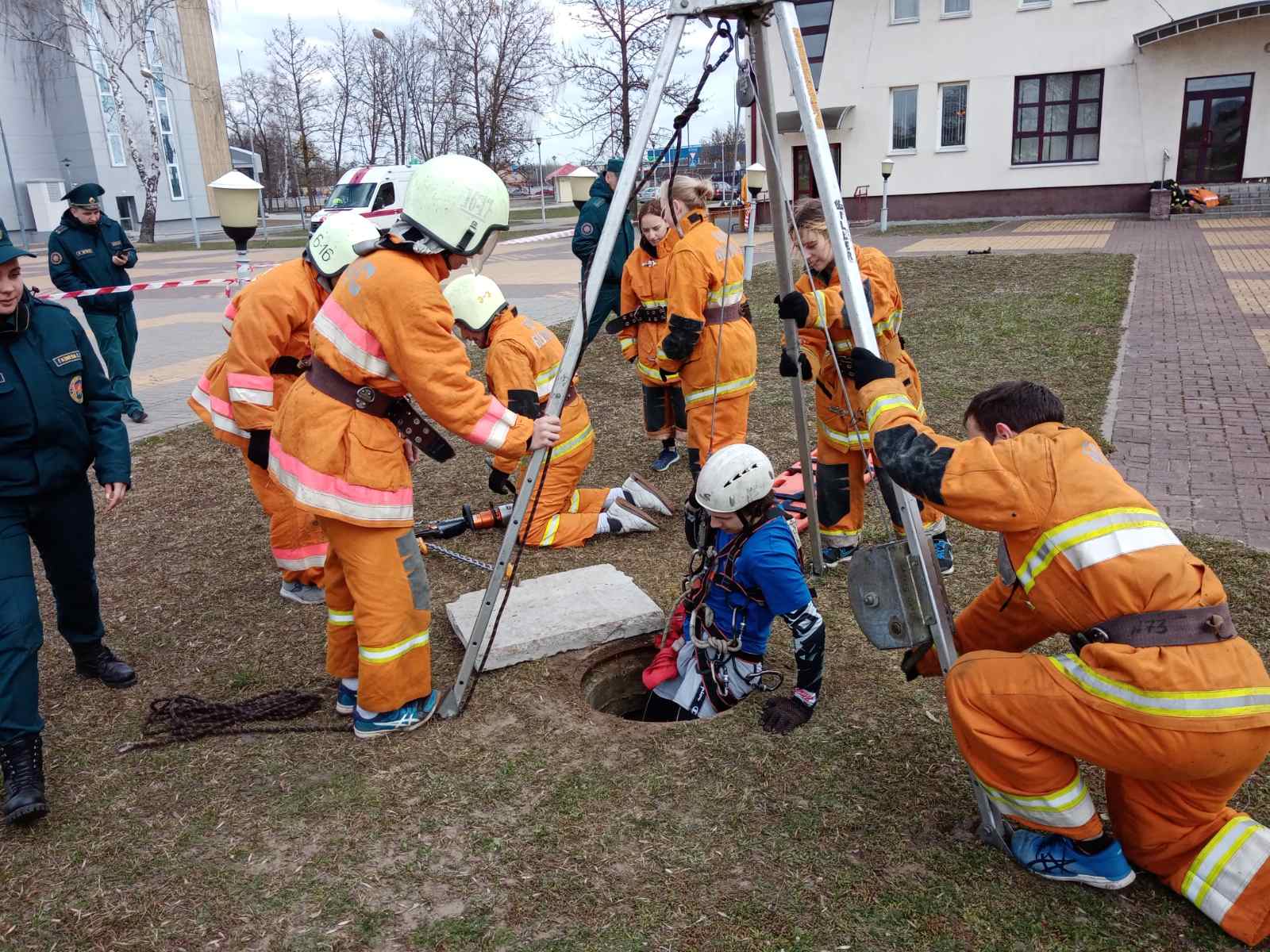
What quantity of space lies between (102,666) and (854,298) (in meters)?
3.53

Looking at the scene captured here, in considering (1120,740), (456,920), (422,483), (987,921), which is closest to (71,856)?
(456,920)

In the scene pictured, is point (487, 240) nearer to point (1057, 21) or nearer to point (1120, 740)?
point (1120, 740)

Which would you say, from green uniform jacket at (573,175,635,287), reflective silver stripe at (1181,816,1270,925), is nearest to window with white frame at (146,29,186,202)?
green uniform jacket at (573,175,635,287)

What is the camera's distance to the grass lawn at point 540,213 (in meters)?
40.3

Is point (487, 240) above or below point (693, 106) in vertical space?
below

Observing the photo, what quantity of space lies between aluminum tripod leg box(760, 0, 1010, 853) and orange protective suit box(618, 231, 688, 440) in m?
3.14

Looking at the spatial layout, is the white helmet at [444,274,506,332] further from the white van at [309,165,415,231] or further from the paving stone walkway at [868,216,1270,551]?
the white van at [309,165,415,231]

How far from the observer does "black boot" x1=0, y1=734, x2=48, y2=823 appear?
10.3 feet

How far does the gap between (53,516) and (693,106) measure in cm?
288

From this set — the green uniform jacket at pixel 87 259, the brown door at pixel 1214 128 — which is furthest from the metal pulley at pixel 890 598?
the brown door at pixel 1214 128

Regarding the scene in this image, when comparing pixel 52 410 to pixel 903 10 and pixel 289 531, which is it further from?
pixel 903 10

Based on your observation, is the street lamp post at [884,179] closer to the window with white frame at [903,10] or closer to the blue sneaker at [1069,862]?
the window with white frame at [903,10]

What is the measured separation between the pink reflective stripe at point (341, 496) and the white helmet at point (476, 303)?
2.06m

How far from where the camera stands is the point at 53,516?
144 inches
